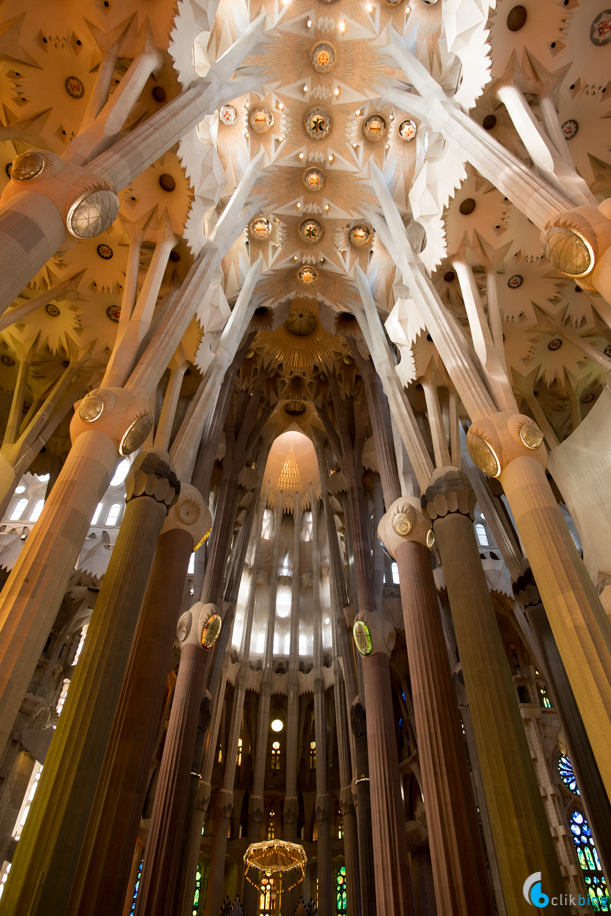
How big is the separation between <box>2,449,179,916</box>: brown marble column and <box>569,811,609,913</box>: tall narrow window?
1332cm

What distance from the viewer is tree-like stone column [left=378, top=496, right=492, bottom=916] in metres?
8.17

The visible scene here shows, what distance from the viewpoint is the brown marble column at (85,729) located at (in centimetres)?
634

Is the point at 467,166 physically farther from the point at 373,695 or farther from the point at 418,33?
the point at 373,695

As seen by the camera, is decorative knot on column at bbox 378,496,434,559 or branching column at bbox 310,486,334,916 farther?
branching column at bbox 310,486,334,916

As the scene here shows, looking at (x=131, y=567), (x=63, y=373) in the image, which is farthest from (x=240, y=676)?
(x=131, y=567)

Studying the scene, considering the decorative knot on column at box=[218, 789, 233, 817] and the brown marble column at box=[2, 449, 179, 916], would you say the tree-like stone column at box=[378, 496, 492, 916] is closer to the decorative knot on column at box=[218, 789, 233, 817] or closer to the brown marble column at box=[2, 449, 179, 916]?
the brown marble column at box=[2, 449, 179, 916]

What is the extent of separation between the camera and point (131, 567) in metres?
9.11

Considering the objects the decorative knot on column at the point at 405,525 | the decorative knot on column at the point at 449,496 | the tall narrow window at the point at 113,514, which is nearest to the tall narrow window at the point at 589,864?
the decorative knot on column at the point at 405,525

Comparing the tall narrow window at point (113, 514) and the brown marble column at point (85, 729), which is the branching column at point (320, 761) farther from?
the brown marble column at point (85, 729)

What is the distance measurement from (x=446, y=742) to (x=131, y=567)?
5808 mm

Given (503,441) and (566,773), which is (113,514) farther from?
(566,773)

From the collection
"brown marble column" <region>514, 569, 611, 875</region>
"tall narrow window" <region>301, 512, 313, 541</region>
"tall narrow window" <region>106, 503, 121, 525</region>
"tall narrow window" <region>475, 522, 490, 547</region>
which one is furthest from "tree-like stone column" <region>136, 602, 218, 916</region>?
"tall narrow window" <region>301, 512, 313, 541</region>

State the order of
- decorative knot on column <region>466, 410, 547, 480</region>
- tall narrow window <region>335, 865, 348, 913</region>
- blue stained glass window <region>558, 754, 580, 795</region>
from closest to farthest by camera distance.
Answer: decorative knot on column <region>466, 410, 547, 480</region> → blue stained glass window <region>558, 754, 580, 795</region> → tall narrow window <region>335, 865, 348, 913</region>

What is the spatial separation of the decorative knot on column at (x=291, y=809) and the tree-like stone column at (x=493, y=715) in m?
15.8
